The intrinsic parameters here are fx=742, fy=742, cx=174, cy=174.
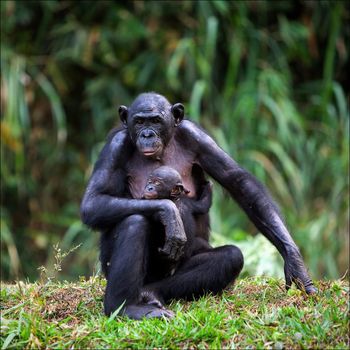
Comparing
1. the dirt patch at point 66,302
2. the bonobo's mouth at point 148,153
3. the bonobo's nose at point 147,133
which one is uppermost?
the bonobo's nose at point 147,133

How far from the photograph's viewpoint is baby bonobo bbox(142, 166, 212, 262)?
19.3 feet

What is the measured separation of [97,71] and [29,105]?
4.18ft

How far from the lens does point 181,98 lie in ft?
39.0

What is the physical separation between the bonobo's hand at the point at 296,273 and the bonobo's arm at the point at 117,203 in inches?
35.6

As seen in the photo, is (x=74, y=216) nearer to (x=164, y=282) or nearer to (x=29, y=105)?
(x=29, y=105)

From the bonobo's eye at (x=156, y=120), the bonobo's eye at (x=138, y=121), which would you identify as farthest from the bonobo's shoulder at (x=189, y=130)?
the bonobo's eye at (x=138, y=121)

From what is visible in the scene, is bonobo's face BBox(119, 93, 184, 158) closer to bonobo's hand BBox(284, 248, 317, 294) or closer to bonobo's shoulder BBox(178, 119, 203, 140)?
bonobo's shoulder BBox(178, 119, 203, 140)

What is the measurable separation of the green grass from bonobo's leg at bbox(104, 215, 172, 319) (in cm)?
15

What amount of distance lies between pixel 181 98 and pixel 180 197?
603 cm

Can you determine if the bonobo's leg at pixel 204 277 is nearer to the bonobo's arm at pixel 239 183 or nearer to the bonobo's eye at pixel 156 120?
the bonobo's arm at pixel 239 183

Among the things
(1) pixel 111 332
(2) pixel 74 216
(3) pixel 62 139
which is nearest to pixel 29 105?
(3) pixel 62 139

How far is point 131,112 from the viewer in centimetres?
614

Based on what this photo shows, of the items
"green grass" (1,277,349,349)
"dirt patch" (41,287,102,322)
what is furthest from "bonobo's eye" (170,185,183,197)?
"dirt patch" (41,287,102,322)

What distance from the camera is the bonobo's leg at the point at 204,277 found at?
19.3 feet
